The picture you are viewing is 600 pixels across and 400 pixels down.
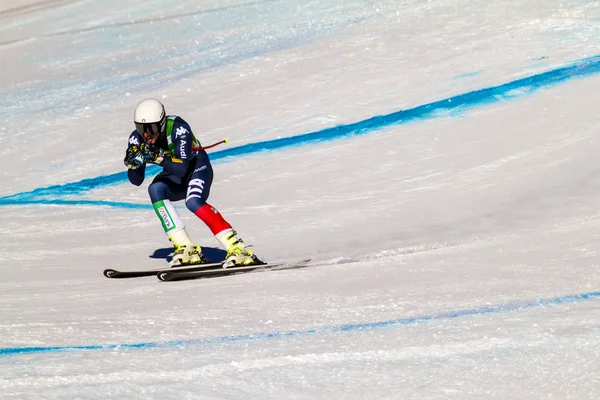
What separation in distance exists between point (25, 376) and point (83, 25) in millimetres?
11012

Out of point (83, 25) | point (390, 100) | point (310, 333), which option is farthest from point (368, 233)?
point (83, 25)

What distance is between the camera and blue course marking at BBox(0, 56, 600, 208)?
10.0 metres

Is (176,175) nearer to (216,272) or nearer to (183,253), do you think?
(183,253)

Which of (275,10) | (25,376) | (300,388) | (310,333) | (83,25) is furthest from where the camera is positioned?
(83,25)

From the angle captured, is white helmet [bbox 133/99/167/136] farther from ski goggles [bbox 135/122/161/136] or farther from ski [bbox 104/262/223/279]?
ski [bbox 104/262/223/279]

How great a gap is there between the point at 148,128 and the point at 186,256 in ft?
3.18

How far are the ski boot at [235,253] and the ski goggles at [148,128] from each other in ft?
2.99

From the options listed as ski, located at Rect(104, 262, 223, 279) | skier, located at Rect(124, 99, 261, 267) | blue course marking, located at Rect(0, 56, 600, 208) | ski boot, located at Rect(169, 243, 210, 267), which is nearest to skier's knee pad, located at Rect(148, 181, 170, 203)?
skier, located at Rect(124, 99, 261, 267)

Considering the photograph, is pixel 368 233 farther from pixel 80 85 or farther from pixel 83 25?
pixel 83 25

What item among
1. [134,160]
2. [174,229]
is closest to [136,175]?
[134,160]

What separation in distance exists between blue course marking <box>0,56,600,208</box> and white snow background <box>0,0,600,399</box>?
32mm

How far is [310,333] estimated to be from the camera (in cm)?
525

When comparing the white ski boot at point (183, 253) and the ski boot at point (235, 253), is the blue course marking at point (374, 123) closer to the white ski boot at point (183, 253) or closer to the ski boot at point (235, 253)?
the white ski boot at point (183, 253)

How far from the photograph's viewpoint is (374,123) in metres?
10.1
